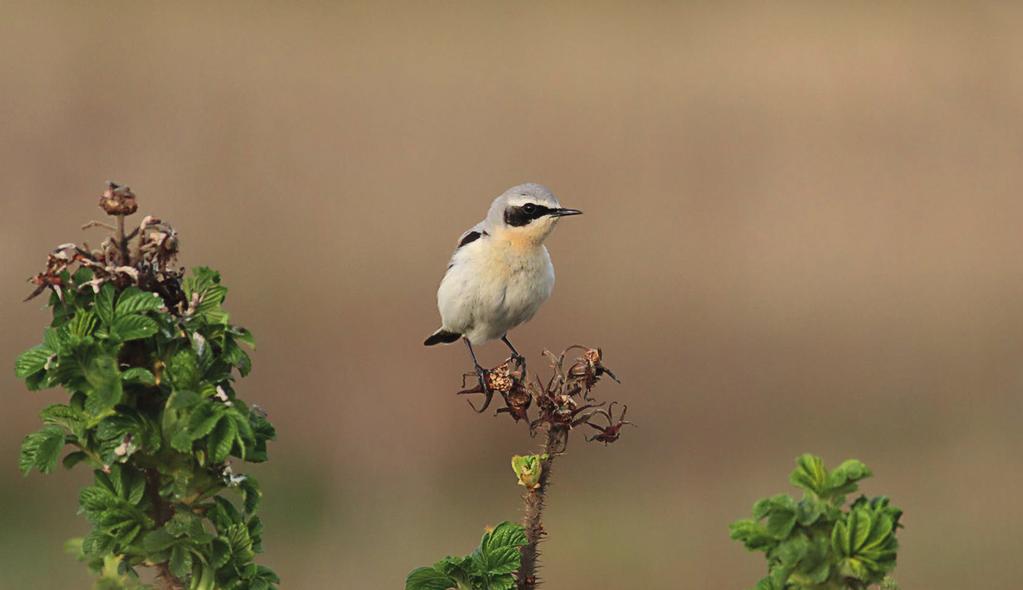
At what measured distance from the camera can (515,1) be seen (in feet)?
63.4

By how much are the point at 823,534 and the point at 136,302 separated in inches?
32.2

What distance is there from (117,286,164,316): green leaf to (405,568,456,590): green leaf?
520 millimetres

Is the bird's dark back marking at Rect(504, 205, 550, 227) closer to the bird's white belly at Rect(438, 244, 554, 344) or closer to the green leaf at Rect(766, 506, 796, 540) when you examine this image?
the bird's white belly at Rect(438, 244, 554, 344)

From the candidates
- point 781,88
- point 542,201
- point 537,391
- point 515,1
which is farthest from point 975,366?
point 537,391

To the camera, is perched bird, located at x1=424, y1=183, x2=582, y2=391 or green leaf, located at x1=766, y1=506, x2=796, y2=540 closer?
green leaf, located at x1=766, y1=506, x2=796, y2=540

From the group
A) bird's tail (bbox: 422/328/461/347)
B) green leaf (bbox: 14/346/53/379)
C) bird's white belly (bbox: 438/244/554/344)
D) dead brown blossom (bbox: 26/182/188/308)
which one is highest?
bird's tail (bbox: 422/328/461/347)

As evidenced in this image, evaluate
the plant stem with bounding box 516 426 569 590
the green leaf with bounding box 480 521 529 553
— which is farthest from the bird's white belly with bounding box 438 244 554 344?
the green leaf with bounding box 480 521 529 553

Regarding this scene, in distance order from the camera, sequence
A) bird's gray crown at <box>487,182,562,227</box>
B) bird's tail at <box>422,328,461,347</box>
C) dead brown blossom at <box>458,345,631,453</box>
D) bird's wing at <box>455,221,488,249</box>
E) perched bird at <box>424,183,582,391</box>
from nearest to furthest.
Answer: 1. dead brown blossom at <box>458,345,631,453</box>
2. bird's gray crown at <box>487,182,562,227</box>
3. perched bird at <box>424,183,582,391</box>
4. bird's wing at <box>455,221,488,249</box>
5. bird's tail at <box>422,328,461,347</box>

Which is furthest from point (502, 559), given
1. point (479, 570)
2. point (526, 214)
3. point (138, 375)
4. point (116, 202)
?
point (526, 214)

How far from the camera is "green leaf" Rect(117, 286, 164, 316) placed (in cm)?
155

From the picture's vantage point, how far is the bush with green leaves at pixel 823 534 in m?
1.44

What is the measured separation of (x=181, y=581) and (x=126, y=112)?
12611mm

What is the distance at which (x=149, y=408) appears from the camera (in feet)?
5.46

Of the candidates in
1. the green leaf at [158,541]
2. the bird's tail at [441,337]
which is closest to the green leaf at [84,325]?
the green leaf at [158,541]
